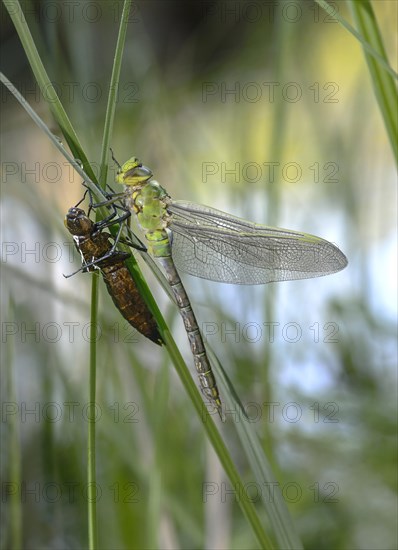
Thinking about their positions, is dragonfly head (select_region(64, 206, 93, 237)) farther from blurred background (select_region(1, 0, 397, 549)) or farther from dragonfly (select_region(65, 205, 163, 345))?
blurred background (select_region(1, 0, 397, 549))

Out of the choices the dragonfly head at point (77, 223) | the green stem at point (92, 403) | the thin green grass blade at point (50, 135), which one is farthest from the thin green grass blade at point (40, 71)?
the dragonfly head at point (77, 223)

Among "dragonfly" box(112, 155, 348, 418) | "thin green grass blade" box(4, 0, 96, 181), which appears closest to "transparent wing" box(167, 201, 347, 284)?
"dragonfly" box(112, 155, 348, 418)

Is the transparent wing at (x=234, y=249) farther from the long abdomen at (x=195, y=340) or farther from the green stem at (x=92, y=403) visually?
the green stem at (x=92, y=403)

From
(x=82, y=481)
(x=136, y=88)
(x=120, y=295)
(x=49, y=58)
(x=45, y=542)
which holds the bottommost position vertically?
(x=45, y=542)

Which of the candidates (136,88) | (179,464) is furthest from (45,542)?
(136,88)

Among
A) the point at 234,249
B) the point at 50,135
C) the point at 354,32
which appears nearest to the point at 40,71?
the point at 50,135

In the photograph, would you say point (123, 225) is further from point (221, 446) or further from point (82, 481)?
point (82, 481)
